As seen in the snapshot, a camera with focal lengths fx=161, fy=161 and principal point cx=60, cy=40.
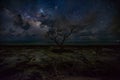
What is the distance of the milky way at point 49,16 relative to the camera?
24.8 ft

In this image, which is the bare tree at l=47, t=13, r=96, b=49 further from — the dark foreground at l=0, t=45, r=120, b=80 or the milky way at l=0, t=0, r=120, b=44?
the dark foreground at l=0, t=45, r=120, b=80

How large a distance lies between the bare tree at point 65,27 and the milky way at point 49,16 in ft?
0.44

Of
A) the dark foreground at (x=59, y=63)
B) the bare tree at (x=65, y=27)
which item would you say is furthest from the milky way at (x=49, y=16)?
the dark foreground at (x=59, y=63)

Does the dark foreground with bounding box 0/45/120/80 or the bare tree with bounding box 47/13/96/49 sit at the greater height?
the bare tree with bounding box 47/13/96/49

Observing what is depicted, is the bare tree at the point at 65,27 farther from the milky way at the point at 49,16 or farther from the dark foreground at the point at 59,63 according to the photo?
the dark foreground at the point at 59,63

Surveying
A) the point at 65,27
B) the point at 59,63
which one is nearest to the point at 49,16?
the point at 65,27

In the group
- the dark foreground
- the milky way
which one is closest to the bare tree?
the milky way

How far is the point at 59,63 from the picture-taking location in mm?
6523

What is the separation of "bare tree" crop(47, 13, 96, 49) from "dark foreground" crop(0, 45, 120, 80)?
1.60ft

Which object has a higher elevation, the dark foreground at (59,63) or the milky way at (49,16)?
the milky way at (49,16)

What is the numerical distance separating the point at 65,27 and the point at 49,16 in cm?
92

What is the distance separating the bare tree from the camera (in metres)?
7.47

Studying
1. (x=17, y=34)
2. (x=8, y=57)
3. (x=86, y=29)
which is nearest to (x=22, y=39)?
(x=17, y=34)

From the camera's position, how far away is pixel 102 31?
7566 mm
